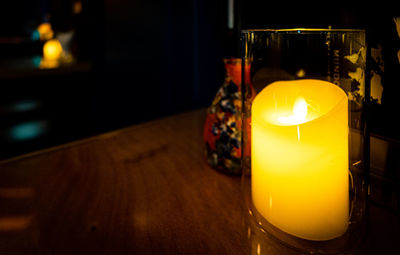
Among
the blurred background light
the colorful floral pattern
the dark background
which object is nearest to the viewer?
the colorful floral pattern

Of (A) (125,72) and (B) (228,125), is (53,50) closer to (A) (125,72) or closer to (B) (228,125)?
(A) (125,72)

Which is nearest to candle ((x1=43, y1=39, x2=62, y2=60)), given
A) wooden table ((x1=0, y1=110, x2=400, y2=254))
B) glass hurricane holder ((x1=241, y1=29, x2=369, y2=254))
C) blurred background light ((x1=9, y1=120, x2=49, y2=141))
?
blurred background light ((x1=9, y1=120, x2=49, y2=141))

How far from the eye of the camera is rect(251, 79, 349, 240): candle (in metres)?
0.37

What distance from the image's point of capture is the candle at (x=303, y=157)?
37cm

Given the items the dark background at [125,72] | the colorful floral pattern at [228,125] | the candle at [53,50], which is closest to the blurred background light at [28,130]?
the dark background at [125,72]

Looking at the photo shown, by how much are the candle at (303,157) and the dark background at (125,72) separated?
39 cm

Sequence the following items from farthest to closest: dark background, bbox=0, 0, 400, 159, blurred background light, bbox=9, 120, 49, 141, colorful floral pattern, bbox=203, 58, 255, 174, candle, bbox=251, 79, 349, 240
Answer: blurred background light, bbox=9, 120, 49, 141, dark background, bbox=0, 0, 400, 159, colorful floral pattern, bbox=203, 58, 255, 174, candle, bbox=251, 79, 349, 240

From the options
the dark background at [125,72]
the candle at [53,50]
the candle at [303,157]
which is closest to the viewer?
the candle at [303,157]

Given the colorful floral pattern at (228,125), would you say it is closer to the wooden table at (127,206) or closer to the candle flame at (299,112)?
the wooden table at (127,206)

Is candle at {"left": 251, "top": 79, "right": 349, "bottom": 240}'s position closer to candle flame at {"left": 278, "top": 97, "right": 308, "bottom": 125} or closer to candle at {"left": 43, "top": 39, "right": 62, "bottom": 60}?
candle flame at {"left": 278, "top": 97, "right": 308, "bottom": 125}

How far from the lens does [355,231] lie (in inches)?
16.8

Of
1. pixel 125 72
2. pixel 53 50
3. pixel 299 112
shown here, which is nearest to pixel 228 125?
pixel 299 112

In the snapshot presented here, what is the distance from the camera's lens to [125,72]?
202cm

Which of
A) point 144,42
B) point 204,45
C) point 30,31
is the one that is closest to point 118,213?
point 204,45
